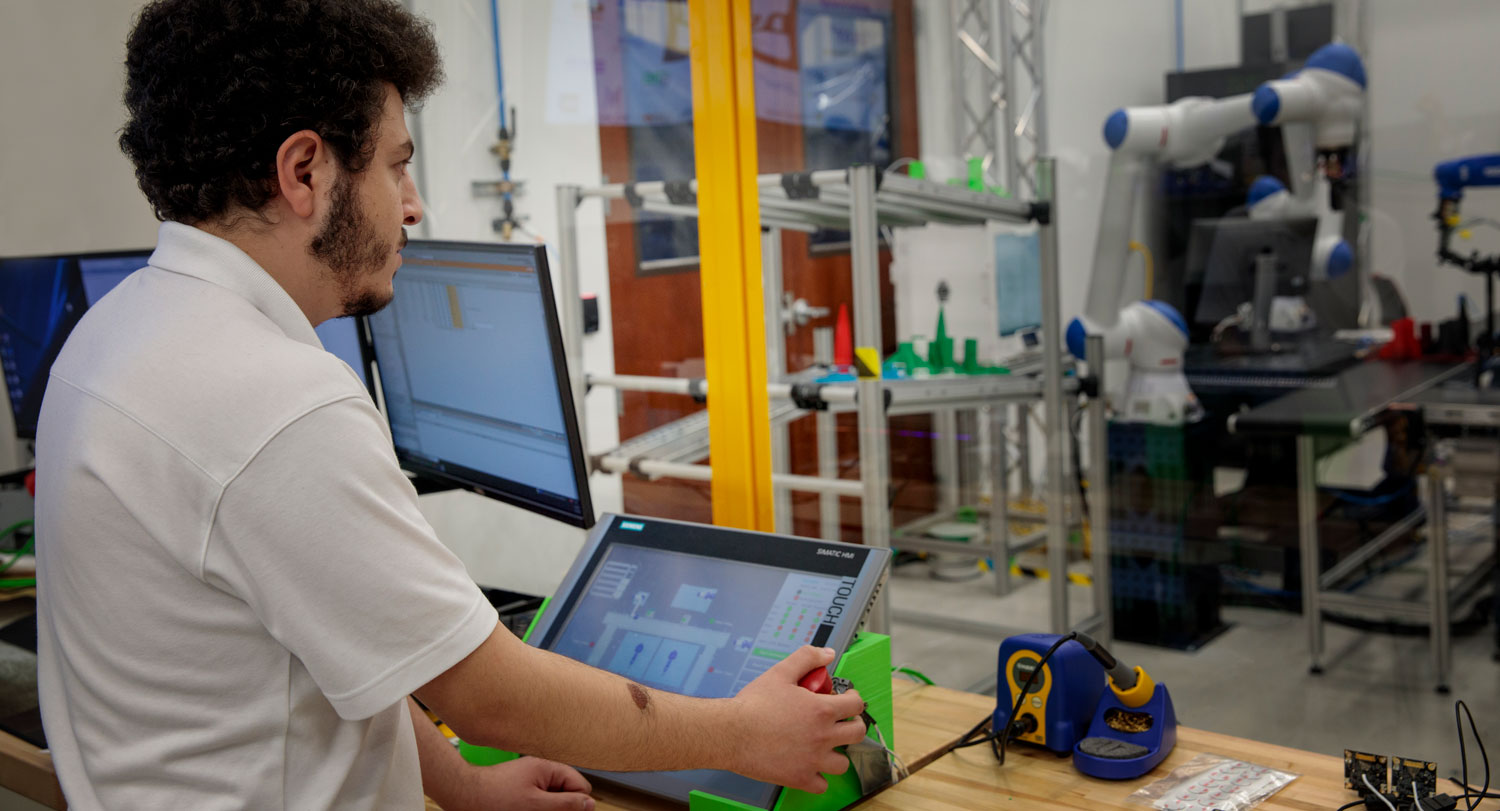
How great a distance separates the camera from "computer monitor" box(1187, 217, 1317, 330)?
10.2 ft

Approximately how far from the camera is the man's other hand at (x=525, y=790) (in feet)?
3.83

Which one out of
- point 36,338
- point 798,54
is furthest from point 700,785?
point 36,338

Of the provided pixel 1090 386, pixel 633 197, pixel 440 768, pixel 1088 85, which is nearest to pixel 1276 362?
pixel 1090 386

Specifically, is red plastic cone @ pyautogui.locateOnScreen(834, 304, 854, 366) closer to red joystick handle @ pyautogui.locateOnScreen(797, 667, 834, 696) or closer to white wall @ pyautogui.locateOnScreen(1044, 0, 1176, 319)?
white wall @ pyautogui.locateOnScreen(1044, 0, 1176, 319)

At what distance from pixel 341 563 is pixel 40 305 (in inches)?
73.3

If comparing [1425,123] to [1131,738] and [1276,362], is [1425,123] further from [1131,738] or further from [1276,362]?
[1131,738]

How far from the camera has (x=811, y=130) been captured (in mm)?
2301

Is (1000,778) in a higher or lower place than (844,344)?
lower

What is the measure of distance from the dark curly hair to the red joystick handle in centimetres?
59

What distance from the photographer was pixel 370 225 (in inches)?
36.2

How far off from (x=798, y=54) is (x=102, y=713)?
189 cm

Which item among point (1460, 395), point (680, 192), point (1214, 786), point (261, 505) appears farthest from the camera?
point (1460, 395)

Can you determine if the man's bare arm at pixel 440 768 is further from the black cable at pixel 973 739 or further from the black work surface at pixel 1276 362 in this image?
the black work surface at pixel 1276 362

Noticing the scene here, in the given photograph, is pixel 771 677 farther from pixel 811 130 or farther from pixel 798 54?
pixel 798 54
